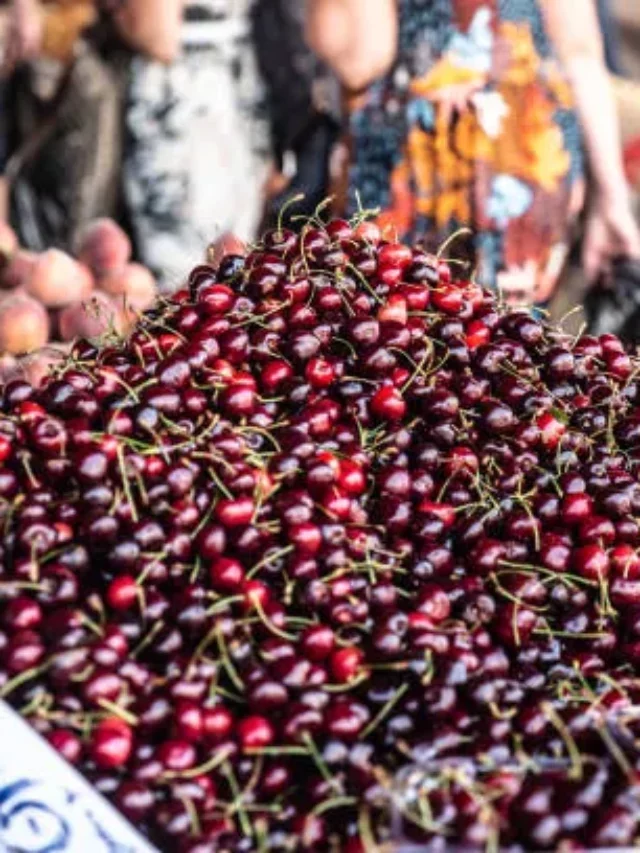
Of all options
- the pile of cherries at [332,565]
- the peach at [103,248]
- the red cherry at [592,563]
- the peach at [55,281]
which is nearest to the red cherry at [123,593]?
the pile of cherries at [332,565]

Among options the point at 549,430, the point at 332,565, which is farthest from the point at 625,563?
the point at 332,565

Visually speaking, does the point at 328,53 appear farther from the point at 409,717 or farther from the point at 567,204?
the point at 409,717

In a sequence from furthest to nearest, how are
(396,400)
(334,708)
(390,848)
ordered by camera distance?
(396,400) → (334,708) → (390,848)

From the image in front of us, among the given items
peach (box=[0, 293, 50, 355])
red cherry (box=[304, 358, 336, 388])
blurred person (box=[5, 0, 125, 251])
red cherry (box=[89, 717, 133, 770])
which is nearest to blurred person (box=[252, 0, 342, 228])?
blurred person (box=[5, 0, 125, 251])

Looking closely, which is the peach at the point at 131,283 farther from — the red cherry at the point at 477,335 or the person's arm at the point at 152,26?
the red cherry at the point at 477,335

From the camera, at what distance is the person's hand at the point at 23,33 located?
2492 millimetres

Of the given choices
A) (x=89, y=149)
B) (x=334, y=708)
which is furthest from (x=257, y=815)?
(x=89, y=149)

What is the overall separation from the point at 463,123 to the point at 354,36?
280 mm

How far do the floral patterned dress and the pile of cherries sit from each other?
1299 mm

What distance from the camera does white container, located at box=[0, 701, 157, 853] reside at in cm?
81

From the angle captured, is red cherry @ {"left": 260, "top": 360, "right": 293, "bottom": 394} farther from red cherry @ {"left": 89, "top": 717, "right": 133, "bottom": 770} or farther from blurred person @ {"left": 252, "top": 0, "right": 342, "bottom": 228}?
blurred person @ {"left": 252, "top": 0, "right": 342, "bottom": 228}

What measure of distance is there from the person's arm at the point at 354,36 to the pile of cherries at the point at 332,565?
4.46 ft

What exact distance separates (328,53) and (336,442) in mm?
1665

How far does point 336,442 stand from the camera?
1086 mm
